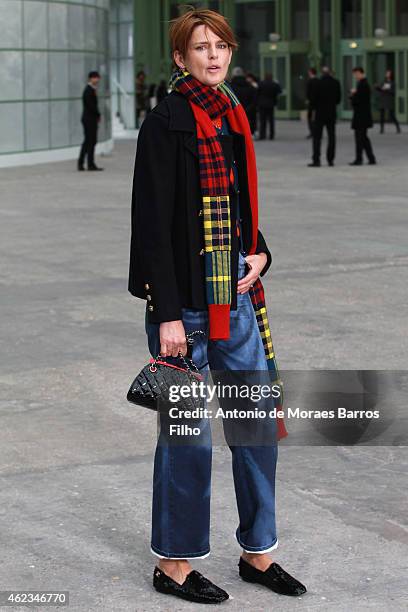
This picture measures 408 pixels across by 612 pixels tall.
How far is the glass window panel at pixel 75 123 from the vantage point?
101 ft

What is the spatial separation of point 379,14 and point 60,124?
1951 cm

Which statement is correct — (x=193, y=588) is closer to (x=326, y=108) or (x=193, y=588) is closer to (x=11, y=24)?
(x=326, y=108)

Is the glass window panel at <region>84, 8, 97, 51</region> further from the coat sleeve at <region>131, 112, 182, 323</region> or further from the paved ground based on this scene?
the coat sleeve at <region>131, 112, 182, 323</region>

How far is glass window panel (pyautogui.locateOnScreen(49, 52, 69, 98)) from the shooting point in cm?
3014

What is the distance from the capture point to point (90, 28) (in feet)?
105

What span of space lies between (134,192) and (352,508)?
5.84 feet

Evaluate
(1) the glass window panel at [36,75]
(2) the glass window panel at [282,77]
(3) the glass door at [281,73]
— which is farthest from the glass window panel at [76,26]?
(2) the glass window panel at [282,77]

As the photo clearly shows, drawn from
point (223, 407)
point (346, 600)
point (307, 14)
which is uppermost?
point (307, 14)

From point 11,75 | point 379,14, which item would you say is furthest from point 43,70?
point 379,14

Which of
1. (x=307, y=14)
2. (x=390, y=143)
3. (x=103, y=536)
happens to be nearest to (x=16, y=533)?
(x=103, y=536)

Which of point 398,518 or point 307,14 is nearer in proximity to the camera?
point 398,518

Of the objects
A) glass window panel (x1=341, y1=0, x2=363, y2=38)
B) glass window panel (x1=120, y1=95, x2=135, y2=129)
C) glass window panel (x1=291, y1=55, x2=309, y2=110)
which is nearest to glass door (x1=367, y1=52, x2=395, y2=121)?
glass window panel (x1=341, y1=0, x2=363, y2=38)

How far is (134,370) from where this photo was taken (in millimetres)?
8281

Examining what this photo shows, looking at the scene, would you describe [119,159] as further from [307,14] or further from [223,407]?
[223,407]
